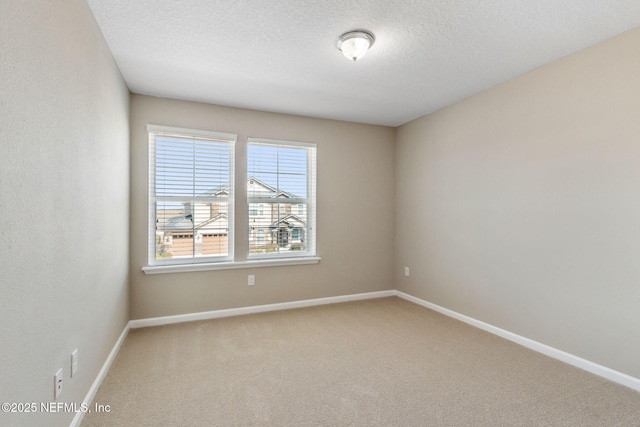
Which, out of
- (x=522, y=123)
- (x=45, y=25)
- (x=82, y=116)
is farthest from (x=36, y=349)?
(x=522, y=123)

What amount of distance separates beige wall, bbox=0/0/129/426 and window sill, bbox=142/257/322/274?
38.7 inches

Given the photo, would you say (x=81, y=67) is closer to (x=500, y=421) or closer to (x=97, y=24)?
(x=97, y=24)

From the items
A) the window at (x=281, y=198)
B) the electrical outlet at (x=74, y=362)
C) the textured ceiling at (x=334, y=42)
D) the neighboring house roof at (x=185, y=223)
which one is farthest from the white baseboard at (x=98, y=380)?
the textured ceiling at (x=334, y=42)

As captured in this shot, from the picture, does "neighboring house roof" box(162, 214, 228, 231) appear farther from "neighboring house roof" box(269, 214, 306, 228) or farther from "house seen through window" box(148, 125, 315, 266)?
"neighboring house roof" box(269, 214, 306, 228)

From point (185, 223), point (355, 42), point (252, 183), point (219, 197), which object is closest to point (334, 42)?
point (355, 42)

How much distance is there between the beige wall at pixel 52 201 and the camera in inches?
44.9

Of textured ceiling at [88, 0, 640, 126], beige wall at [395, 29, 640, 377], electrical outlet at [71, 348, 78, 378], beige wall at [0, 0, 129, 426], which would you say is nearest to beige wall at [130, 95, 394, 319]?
textured ceiling at [88, 0, 640, 126]

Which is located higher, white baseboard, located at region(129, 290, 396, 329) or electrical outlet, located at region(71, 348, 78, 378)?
electrical outlet, located at region(71, 348, 78, 378)

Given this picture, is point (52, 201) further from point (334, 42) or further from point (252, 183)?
point (252, 183)

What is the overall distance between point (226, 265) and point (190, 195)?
0.93m

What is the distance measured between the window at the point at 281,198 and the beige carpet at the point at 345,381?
44.9 inches

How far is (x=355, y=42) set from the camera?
2.22 m

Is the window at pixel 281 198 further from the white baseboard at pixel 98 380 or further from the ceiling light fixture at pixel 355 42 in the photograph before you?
the ceiling light fixture at pixel 355 42

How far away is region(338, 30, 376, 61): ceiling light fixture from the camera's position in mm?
2199
